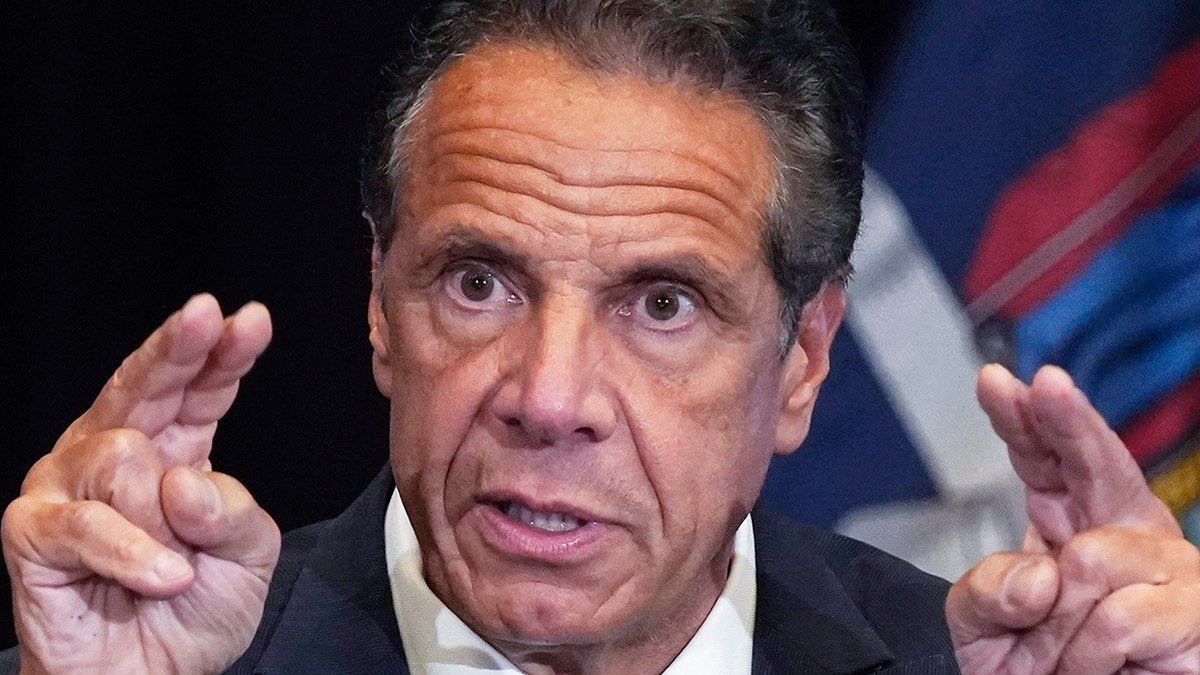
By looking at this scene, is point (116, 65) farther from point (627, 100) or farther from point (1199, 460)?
point (1199, 460)

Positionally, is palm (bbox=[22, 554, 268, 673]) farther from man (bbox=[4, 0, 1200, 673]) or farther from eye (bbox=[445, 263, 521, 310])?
eye (bbox=[445, 263, 521, 310])

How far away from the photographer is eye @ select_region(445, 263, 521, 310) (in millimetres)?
2172

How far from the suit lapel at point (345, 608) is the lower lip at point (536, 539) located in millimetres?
295

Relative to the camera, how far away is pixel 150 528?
1841 millimetres

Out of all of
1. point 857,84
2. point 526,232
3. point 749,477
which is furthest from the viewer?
point 857,84

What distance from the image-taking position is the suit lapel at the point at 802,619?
8.06ft

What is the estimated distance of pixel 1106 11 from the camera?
9.62ft

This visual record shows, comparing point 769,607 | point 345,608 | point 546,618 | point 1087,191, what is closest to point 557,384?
point 546,618

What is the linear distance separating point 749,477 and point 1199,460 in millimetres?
1081

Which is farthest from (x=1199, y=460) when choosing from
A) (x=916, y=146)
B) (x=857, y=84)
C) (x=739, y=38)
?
(x=739, y=38)

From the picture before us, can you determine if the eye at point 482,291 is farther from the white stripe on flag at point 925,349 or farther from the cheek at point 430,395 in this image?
the white stripe on flag at point 925,349

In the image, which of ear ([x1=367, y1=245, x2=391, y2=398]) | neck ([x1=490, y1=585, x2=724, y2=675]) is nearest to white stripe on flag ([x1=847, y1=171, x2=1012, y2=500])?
neck ([x1=490, y1=585, x2=724, y2=675])

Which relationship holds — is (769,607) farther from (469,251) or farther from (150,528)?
(150,528)

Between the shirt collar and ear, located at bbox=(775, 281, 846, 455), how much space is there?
0.59 ft
